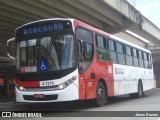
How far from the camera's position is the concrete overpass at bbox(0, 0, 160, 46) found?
1809cm

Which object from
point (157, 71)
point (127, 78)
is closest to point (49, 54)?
point (127, 78)

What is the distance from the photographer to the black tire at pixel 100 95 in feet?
43.0

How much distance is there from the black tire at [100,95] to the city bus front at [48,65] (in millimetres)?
1927

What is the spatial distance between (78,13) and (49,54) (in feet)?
33.4

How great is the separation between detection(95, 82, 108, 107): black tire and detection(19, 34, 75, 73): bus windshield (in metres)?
2.26

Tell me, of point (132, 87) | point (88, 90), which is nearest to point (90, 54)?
point (88, 90)

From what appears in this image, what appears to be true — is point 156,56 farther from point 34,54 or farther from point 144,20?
point 34,54

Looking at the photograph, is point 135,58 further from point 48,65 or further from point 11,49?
point 48,65

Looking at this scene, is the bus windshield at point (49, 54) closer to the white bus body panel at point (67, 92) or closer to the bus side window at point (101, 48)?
the white bus body panel at point (67, 92)

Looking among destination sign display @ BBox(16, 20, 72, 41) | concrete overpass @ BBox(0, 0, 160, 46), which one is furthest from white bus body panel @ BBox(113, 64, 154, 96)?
destination sign display @ BBox(16, 20, 72, 41)

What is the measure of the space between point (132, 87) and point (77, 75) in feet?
25.0

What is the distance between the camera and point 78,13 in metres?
21.2

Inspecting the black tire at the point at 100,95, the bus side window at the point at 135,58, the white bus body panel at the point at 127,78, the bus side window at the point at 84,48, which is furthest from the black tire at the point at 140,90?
the bus side window at the point at 84,48

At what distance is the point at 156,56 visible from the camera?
4834 cm
